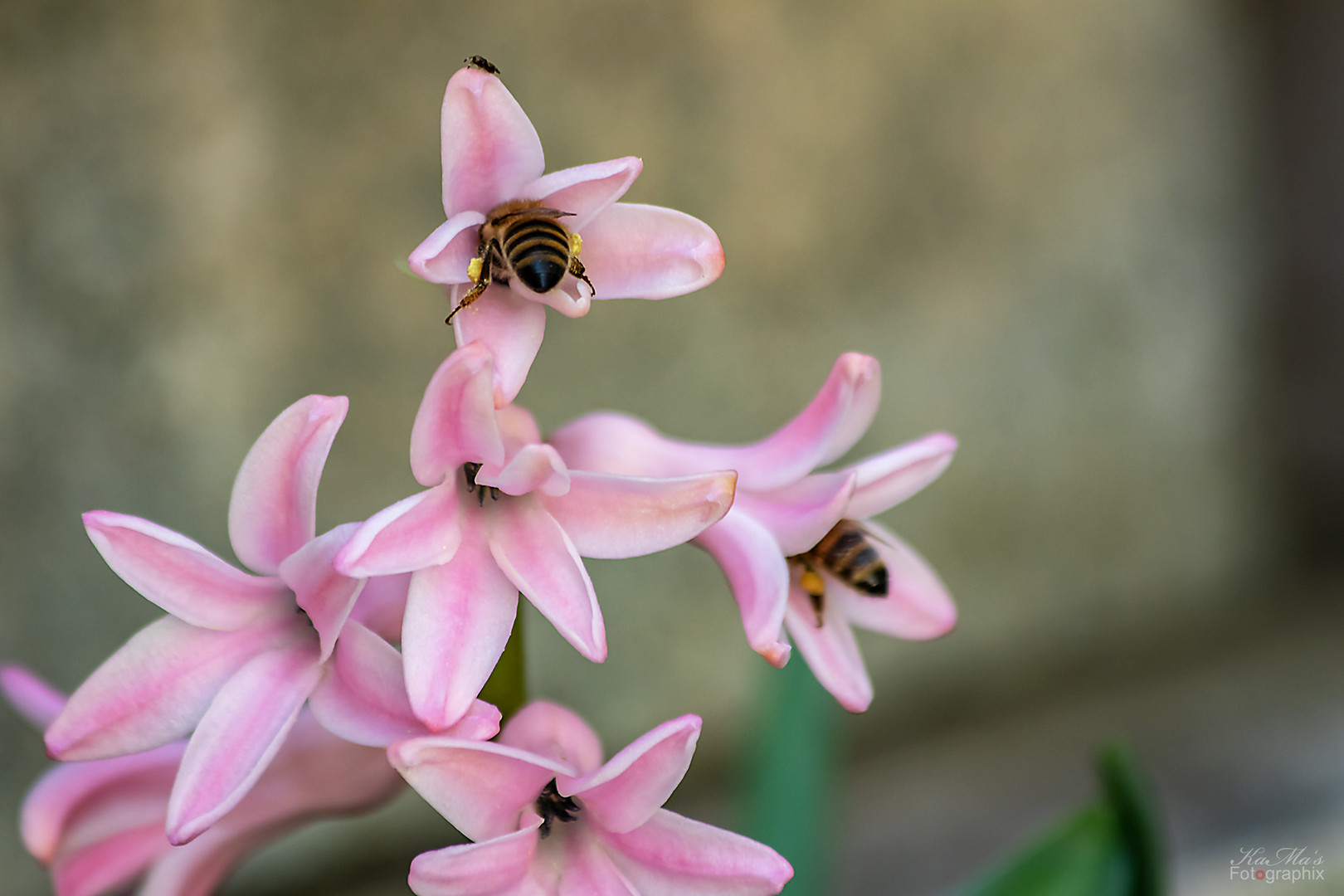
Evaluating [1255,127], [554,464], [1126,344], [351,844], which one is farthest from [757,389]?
[554,464]

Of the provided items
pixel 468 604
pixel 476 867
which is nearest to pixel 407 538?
pixel 468 604

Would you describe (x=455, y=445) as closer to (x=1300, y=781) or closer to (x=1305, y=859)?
(x=1305, y=859)

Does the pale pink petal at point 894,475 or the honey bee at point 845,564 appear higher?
the pale pink petal at point 894,475

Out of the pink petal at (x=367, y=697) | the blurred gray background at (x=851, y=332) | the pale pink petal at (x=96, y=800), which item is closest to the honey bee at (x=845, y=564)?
the pink petal at (x=367, y=697)

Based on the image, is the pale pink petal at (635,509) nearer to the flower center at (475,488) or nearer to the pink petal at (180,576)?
the flower center at (475,488)

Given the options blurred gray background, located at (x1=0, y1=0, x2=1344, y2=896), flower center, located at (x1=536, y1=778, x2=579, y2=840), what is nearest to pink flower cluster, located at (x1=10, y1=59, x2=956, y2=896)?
flower center, located at (x1=536, y1=778, x2=579, y2=840)

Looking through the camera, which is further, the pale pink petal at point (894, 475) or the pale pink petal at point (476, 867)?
the pale pink petal at point (894, 475)

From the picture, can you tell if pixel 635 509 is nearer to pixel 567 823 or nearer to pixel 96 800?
pixel 567 823
